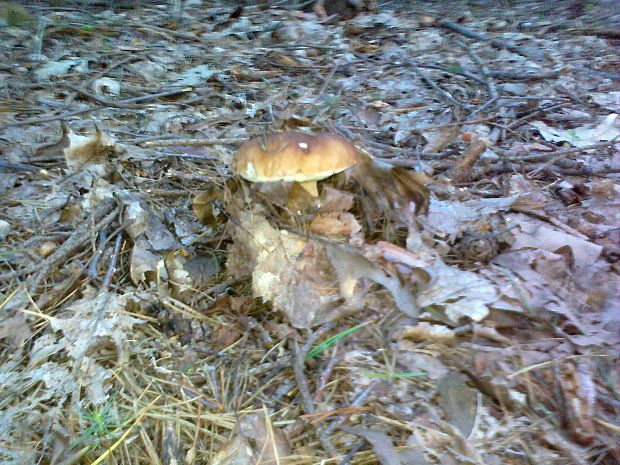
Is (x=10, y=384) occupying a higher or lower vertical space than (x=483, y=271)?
lower

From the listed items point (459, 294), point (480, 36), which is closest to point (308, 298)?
point (459, 294)

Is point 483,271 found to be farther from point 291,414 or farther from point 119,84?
point 119,84

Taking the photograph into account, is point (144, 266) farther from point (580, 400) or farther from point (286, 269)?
point (580, 400)

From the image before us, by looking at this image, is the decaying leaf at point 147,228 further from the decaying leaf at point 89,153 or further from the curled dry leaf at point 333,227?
the curled dry leaf at point 333,227

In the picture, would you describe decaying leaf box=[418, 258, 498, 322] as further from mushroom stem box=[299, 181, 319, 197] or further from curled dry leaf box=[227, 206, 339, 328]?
mushroom stem box=[299, 181, 319, 197]

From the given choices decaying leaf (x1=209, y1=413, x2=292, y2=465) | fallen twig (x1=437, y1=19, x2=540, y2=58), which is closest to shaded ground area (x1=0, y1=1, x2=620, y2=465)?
decaying leaf (x1=209, y1=413, x2=292, y2=465)

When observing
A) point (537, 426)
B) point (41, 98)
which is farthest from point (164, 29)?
point (537, 426)
